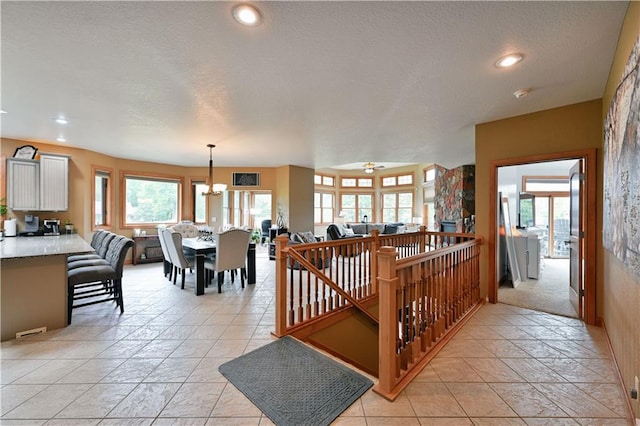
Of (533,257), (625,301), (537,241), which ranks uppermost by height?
(537,241)

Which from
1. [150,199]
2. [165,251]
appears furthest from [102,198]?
[165,251]

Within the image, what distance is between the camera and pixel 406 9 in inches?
64.9

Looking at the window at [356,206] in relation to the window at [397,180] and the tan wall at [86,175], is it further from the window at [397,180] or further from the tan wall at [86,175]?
the tan wall at [86,175]

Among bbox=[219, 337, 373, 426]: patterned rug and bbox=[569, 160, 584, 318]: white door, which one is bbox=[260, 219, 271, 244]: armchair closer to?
bbox=[219, 337, 373, 426]: patterned rug

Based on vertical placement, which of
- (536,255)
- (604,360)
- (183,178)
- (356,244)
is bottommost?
(604,360)

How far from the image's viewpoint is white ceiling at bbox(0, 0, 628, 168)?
1.70m

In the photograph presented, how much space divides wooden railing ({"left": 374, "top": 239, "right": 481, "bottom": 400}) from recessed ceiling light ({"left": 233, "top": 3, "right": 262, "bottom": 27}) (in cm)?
181

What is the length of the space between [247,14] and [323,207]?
987cm

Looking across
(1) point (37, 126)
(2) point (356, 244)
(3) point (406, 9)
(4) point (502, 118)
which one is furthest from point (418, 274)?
(1) point (37, 126)

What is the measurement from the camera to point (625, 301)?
73.7 inches

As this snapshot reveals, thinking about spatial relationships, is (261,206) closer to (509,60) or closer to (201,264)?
(201,264)

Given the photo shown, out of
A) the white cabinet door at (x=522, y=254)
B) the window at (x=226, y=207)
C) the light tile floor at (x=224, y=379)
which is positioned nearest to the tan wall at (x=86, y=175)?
the window at (x=226, y=207)

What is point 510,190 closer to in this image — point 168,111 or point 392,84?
point 392,84

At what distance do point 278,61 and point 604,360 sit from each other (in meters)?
3.90
